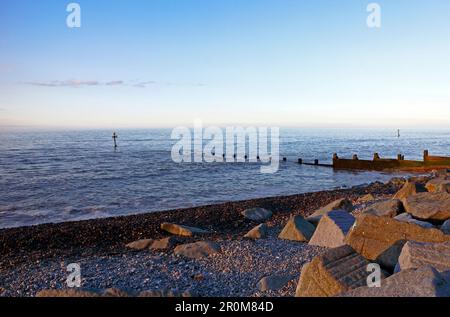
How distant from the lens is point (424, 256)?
5.20 m

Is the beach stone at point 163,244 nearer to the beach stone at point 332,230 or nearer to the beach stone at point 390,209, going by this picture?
the beach stone at point 332,230

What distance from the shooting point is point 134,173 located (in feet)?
105

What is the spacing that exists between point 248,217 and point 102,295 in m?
9.45

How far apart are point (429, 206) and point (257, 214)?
661 cm

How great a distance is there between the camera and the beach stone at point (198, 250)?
8.53 metres

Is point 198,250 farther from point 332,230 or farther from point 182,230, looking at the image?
point 332,230

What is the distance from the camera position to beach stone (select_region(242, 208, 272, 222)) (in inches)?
537

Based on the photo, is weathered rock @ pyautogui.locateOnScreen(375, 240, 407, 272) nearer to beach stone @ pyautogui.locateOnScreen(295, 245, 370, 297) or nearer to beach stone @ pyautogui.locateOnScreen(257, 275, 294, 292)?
beach stone @ pyautogui.locateOnScreen(295, 245, 370, 297)

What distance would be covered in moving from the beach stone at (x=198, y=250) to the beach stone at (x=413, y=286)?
4.72m

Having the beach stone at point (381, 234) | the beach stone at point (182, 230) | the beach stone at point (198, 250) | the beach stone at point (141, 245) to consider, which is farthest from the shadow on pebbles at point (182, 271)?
the beach stone at point (182, 230)

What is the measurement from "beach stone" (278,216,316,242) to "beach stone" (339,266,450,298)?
5.09 metres

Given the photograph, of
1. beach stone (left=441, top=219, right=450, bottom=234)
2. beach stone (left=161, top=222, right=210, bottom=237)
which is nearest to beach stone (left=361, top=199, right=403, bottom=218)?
beach stone (left=441, top=219, right=450, bottom=234)

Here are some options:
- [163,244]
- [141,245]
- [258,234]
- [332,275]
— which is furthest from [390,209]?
[141,245]
